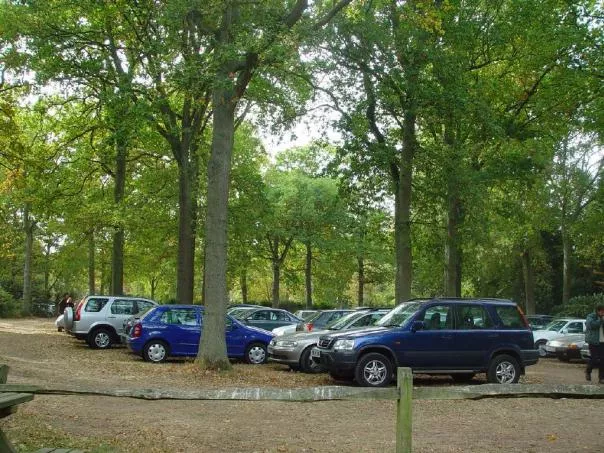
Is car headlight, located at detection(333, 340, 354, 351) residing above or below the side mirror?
below

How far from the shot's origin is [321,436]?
8.48 metres

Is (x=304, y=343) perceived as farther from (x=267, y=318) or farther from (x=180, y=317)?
(x=267, y=318)

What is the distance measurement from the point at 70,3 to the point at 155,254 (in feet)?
68.8

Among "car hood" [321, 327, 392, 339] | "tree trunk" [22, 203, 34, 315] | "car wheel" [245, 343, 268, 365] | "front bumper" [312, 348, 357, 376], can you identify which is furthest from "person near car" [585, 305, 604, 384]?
"tree trunk" [22, 203, 34, 315]

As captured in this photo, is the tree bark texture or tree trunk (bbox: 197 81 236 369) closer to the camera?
tree trunk (bbox: 197 81 236 369)

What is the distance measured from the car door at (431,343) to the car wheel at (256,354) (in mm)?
5916

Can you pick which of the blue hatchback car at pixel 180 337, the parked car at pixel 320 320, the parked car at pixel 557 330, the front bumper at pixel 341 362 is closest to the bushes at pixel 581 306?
the parked car at pixel 557 330

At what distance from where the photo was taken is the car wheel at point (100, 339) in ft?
68.8

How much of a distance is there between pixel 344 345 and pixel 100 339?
10633 mm

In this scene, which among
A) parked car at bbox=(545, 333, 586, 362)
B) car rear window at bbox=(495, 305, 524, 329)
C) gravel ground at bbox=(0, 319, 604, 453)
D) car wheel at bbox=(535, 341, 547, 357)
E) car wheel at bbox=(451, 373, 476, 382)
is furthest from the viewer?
car wheel at bbox=(535, 341, 547, 357)

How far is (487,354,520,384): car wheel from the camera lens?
14477 millimetres

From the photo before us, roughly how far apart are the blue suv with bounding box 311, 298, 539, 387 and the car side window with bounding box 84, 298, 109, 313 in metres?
9.51

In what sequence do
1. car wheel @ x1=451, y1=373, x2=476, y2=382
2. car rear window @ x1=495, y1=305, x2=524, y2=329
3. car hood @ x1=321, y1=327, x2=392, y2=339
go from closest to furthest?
car hood @ x1=321, y1=327, x2=392, y2=339 → car rear window @ x1=495, y1=305, x2=524, y2=329 → car wheel @ x1=451, y1=373, x2=476, y2=382

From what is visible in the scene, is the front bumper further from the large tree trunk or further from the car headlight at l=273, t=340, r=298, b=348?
the large tree trunk
